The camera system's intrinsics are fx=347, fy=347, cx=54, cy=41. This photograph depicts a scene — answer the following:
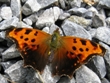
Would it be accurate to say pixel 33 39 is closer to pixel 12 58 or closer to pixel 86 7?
pixel 12 58

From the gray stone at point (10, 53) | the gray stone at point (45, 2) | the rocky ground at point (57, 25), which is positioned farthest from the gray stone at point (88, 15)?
the gray stone at point (10, 53)

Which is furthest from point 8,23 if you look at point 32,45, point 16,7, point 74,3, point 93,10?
point 93,10

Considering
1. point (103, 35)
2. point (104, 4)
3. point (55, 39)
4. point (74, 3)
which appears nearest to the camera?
point (55, 39)

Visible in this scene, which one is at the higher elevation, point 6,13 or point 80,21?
point 6,13

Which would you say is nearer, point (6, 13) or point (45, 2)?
point (6, 13)

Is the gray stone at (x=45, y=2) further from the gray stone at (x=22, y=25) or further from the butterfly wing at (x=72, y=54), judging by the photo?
the butterfly wing at (x=72, y=54)

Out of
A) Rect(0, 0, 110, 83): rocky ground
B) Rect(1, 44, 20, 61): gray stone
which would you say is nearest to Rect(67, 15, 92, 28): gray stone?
Rect(0, 0, 110, 83): rocky ground

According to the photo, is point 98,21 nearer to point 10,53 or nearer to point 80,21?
point 80,21

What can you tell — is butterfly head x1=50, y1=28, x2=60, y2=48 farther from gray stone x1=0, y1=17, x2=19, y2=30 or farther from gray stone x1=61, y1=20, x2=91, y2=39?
gray stone x1=0, y1=17, x2=19, y2=30
